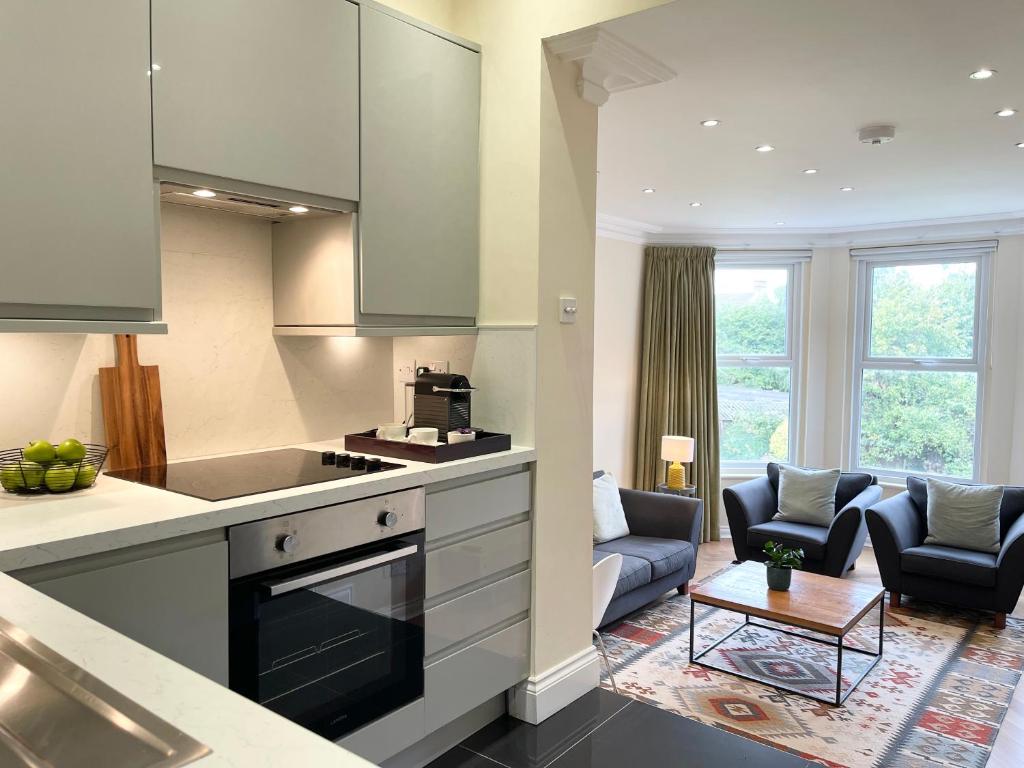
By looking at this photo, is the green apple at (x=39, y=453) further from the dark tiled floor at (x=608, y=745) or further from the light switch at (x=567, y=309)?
the light switch at (x=567, y=309)

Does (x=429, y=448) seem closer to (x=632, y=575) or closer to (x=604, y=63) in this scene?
(x=604, y=63)

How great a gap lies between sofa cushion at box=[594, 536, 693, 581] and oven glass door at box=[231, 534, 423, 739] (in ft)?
9.70

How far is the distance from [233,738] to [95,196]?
1.44 meters

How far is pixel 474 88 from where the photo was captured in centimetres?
275

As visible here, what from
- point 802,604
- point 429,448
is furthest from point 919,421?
point 429,448

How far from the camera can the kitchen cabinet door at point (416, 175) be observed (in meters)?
2.40

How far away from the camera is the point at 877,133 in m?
3.73

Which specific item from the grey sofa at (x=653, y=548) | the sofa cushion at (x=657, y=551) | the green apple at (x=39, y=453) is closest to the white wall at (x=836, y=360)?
the grey sofa at (x=653, y=548)

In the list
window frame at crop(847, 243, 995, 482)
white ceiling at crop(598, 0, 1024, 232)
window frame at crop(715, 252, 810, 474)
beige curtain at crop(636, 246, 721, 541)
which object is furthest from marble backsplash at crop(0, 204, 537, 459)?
window frame at crop(847, 243, 995, 482)

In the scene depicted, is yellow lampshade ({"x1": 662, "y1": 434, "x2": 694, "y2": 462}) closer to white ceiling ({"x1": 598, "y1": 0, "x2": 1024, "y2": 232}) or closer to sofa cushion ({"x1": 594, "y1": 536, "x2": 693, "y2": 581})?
Result: sofa cushion ({"x1": 594, "y1": 536, "x2": 693, "y2": 581})

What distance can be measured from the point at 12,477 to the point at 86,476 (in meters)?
0.15

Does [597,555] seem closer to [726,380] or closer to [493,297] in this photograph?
[493,297]

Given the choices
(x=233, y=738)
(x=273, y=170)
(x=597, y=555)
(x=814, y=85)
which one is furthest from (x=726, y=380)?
(x=233, y=738)

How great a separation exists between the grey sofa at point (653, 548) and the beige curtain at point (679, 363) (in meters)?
1.40
